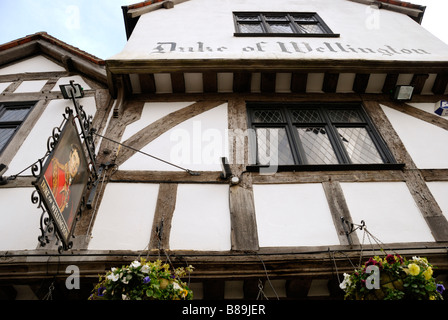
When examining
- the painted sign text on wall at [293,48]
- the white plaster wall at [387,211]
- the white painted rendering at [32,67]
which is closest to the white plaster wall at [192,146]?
the painted sign text on wall at [293,48]

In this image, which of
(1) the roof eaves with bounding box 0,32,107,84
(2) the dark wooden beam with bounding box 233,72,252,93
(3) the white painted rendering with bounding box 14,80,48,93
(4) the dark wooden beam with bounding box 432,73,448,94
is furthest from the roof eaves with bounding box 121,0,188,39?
(4) the dark wooden beam with bounding box 432,73,448,94

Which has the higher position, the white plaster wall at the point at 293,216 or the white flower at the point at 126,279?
the white plaster wall at the point at 293,216

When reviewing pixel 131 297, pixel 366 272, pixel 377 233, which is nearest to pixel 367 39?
pixel 377 233

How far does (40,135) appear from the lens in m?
4.87

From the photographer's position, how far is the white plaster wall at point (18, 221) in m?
3.48

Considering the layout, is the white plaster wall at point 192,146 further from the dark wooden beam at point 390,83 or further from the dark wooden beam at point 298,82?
the dark wooden beam at point 390,83

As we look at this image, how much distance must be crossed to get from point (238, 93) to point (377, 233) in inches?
133

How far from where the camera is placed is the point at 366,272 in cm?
260

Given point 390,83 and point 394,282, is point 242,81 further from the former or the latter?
point 394,282

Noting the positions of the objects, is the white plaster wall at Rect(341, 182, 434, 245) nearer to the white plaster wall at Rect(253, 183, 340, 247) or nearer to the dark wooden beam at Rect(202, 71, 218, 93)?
the white plaster wall at Rect(253, 183, 340, 247)

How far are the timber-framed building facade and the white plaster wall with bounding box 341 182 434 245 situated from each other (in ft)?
0.06

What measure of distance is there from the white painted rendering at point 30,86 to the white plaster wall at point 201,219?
4001 mm

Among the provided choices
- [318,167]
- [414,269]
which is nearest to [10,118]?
[318,167]
